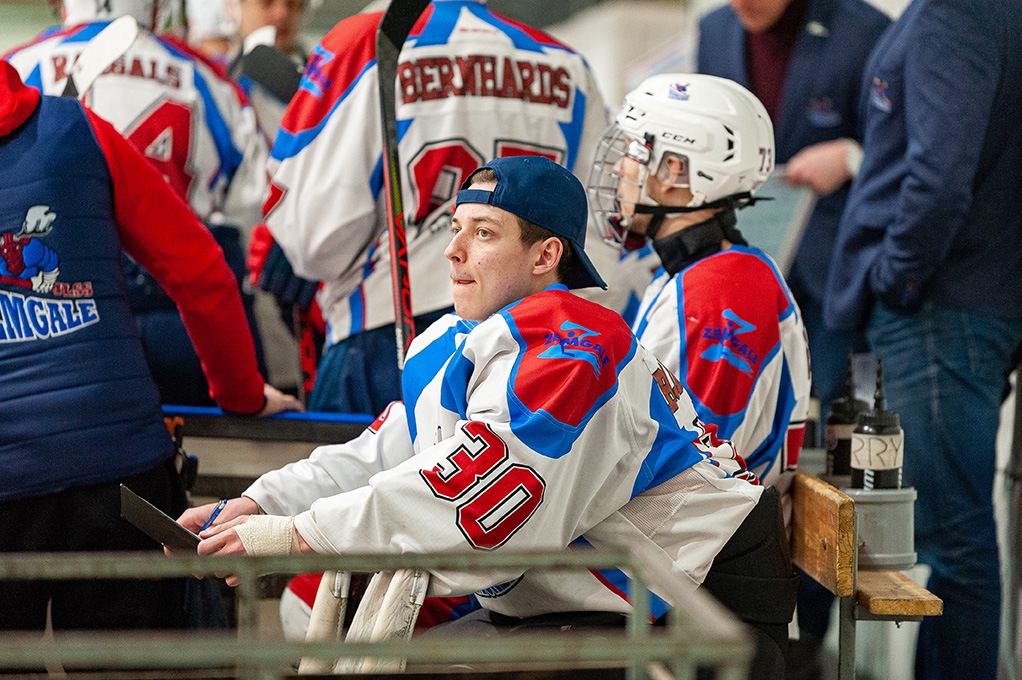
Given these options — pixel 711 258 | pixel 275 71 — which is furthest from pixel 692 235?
pixel 275 71

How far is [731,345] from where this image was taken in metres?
2.09

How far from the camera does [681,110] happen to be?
2334 millimetres

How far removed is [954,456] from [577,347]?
55.8 inches

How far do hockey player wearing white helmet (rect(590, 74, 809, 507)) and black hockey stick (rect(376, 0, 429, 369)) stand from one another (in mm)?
439

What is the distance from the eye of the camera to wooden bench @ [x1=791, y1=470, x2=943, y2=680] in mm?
1823

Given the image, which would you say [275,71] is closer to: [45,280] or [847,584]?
[45,280]

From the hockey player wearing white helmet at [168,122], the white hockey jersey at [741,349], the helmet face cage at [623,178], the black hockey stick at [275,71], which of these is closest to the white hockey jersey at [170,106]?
the hockey player wearing white helmet at [168,122]

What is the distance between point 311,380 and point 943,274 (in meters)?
1.68

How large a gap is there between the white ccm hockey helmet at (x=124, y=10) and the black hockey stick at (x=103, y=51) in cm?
66

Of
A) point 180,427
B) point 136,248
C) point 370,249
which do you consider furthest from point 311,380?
point 136,248

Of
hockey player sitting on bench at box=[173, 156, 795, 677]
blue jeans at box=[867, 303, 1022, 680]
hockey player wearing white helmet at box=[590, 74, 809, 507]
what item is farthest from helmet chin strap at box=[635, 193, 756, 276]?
blue jeans at box=[867, 303, 1022, 680]

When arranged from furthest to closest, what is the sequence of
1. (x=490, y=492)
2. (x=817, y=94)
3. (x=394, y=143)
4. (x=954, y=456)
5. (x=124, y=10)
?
(x=817, y=94)
(x=124, y=10)
(x=954, y=456)
(x=394, y=143)
(x=490, y=492)

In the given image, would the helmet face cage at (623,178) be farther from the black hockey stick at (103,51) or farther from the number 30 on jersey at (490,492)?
the black hockey stick at (103,51)

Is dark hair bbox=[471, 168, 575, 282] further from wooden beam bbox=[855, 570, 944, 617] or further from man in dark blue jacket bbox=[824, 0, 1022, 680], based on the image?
man in dark blue jacket bbox=[824, 0, 1022, 680]
